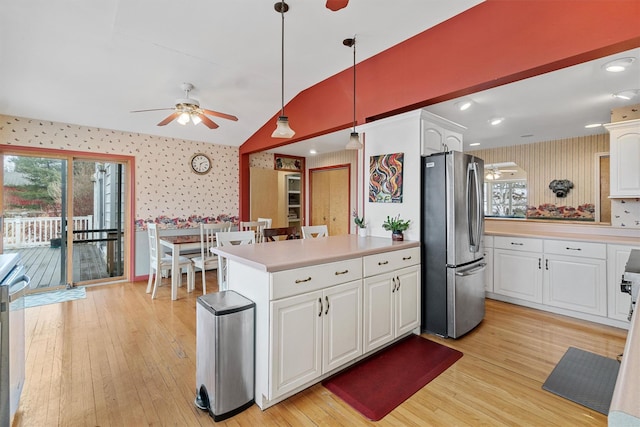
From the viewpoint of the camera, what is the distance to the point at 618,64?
2.35 meters

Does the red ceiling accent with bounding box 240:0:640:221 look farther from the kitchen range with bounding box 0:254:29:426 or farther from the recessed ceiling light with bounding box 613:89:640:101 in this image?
the kitchen range with bounding box 0:254:29:426

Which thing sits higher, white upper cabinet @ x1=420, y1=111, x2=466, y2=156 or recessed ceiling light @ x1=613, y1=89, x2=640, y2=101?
recessed ceiling light @ x1=613, y1=89, x2=640, y2=101

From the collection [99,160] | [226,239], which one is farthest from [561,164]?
[99,160]

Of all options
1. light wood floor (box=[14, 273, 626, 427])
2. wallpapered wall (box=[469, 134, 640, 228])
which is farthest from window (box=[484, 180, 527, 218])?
light wood floor (box=[14, 273, 626, 427])

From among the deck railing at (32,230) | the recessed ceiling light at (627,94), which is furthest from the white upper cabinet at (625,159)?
the deck railing at (32,230)

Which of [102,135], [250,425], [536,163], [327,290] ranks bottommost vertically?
[250,425]

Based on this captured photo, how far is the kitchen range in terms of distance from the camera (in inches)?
55.1

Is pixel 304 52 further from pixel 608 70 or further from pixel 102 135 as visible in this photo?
pixel 102 135

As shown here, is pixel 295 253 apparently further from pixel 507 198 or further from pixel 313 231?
pixel 507 198

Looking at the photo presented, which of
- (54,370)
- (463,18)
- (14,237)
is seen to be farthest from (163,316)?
(463,18)

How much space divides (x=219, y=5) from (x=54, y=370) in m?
3.20

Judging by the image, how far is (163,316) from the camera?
3.32 meters

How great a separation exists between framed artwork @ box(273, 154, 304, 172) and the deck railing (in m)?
3.58

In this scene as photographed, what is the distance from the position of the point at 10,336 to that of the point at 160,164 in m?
3.88
